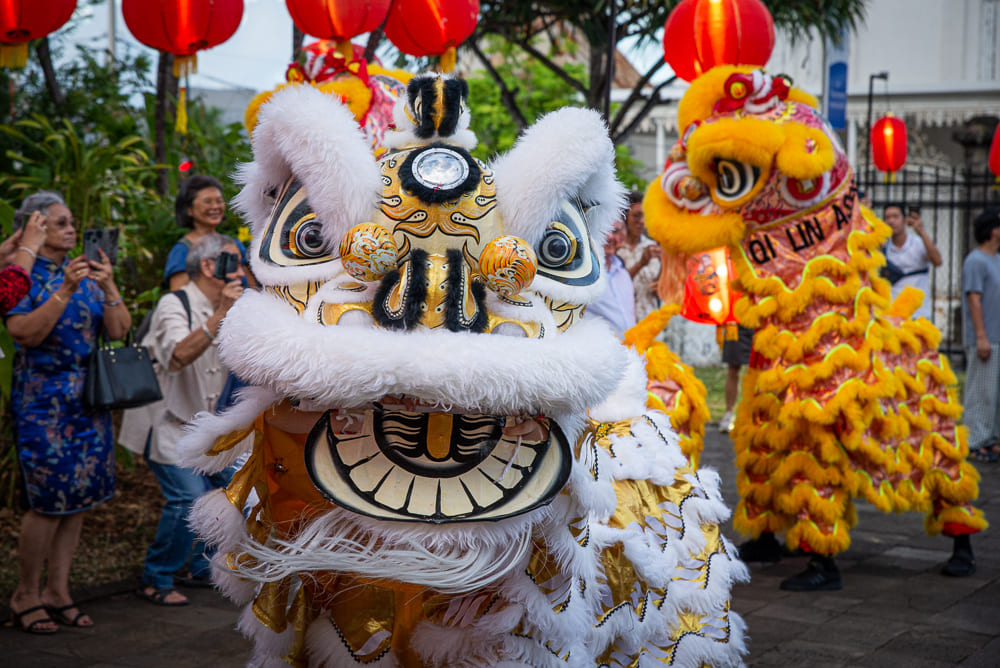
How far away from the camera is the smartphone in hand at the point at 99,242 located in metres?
3.85

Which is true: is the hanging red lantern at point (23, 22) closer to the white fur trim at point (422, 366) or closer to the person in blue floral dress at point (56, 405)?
the person in blue floral dress at point (56, 405)

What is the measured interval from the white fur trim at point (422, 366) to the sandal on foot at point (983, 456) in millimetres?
6975

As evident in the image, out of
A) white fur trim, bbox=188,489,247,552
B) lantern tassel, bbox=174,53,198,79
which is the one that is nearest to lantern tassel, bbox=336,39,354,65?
lantern tassel, bbox=174,53,198,79

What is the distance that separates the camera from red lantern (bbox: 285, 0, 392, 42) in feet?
15.5

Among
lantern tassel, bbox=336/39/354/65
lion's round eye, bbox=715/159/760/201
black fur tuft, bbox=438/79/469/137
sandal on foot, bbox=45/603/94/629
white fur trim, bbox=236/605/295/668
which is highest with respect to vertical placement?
lantern tassel, bbox=336/39/354/65

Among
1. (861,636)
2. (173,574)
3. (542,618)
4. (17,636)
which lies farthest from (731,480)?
(542,618)

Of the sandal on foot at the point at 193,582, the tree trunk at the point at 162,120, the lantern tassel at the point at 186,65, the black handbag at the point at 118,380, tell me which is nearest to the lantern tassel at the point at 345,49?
the lantern tassel at the point at 186,65

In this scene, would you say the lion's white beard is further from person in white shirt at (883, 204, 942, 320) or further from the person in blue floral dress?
person in white shirt at (883, 204, 942, 320)

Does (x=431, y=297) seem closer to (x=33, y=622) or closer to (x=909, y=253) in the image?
(x=33, y=622)

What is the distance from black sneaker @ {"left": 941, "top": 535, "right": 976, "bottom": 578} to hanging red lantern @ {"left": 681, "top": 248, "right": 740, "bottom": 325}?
5.12 feet

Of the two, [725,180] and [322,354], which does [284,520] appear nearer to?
[322,354]

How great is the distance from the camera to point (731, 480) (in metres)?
7.02

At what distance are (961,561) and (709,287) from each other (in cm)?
182

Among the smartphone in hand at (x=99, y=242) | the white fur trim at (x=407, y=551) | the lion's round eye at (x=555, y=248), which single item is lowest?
the white fur trim at (x=407, y=551)
